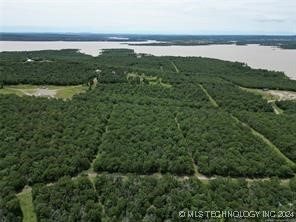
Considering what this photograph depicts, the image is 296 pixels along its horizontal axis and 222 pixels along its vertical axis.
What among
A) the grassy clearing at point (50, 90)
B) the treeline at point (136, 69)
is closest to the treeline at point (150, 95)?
the grassy clearing at point (50, 90)

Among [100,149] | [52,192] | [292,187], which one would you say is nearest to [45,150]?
[100,149]

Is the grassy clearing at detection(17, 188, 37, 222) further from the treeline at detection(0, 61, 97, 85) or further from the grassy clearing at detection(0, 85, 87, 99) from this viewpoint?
the treeline at detection(0, 61, 97, 85)

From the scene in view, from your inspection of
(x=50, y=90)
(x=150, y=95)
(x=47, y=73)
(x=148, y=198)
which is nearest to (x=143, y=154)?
(x=148, y=198)

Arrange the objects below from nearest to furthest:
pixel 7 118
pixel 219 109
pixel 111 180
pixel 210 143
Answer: pixel 111 180, pixel 210 143, pixel 7 118, pixel 219 109

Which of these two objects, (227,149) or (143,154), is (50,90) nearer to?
(143,154)

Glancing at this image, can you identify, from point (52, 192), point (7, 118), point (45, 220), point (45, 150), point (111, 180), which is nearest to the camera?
point (45, 220)

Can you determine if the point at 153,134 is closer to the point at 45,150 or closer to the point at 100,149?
the point at 100,149
